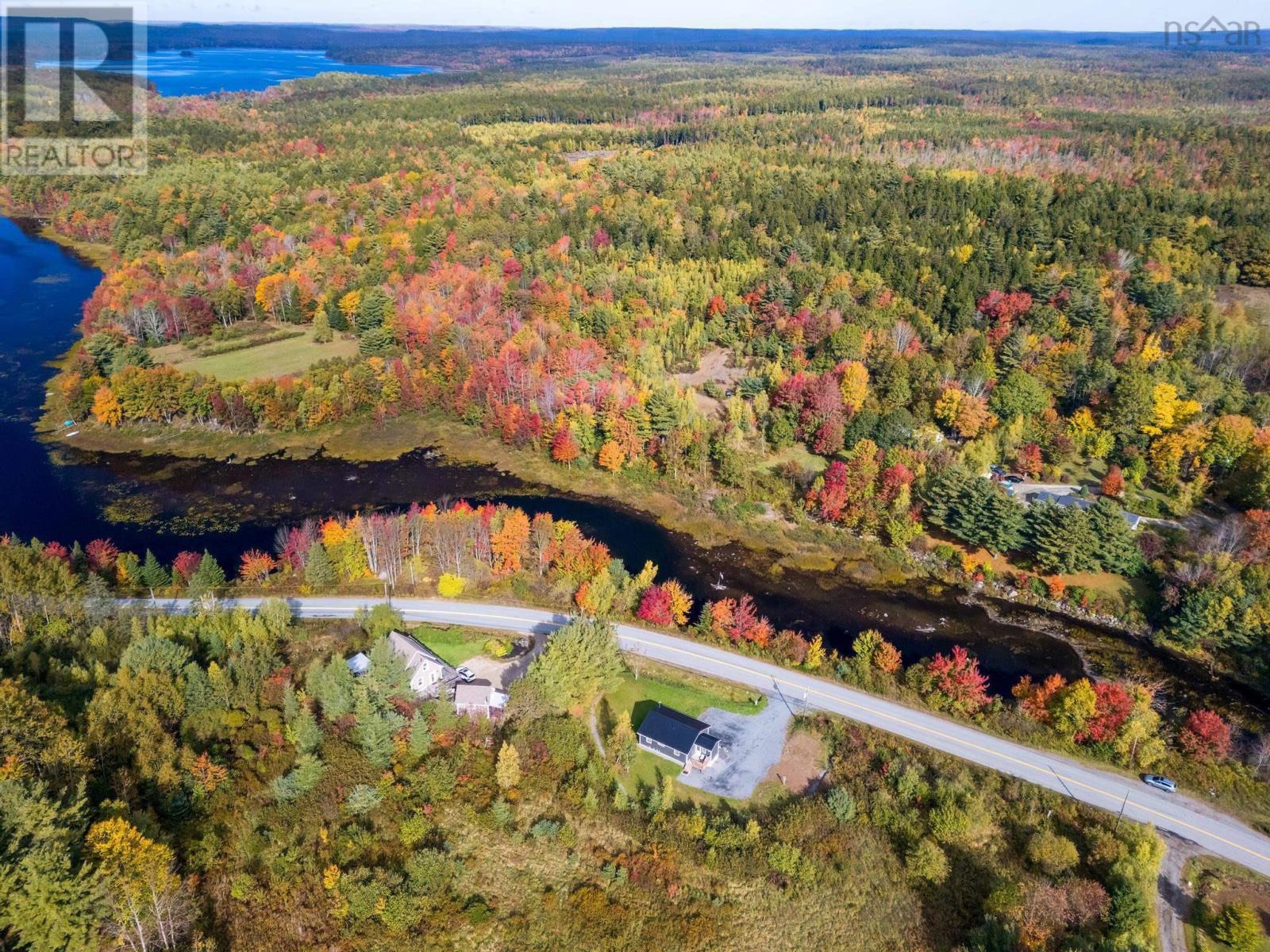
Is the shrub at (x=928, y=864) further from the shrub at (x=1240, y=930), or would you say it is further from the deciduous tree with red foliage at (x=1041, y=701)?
the deciduous tree with red foliage at (x=1041, y=701)

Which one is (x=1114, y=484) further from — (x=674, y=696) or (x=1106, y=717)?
(x=674, y=696)

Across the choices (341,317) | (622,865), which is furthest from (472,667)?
(341,317)

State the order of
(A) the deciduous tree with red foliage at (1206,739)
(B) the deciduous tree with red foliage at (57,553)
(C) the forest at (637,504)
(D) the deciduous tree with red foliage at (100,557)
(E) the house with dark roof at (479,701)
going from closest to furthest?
(C) the forest at (637,504)
(A) the deciduous tree with red foliage at (1206,739)
(E) the house with dark roof at (479,701)
(B) the deciduous tree with red foliage at (57,553)
(D) the deciduous tree with red foliage at (100,557)

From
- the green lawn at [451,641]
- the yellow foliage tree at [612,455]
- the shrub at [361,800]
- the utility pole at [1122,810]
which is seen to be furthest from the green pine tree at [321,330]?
the utility pole at [1122,810]

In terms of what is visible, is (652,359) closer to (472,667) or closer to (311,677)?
(472,667)

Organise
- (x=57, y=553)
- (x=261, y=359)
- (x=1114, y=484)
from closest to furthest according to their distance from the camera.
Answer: (x=57, y=553), (x=1114, y=484), (x=261, y=359)

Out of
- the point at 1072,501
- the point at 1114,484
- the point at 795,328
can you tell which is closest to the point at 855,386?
the point at 795,328

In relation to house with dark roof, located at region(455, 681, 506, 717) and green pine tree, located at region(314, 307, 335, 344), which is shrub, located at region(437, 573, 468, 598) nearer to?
house with dark roof, located at region(455, 681, 506, 717)
